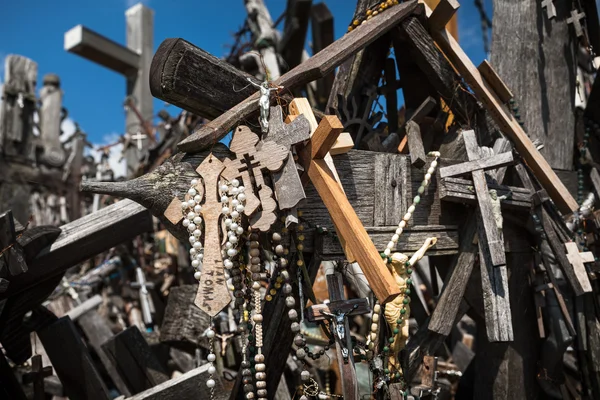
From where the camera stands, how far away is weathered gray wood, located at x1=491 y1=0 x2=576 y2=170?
4.68m

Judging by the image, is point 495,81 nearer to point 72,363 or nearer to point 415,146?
point 415,146

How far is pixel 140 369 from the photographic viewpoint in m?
4.07

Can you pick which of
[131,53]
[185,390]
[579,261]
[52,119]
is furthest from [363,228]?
[52,119]

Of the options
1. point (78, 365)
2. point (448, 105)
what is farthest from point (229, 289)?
point (448, 105)

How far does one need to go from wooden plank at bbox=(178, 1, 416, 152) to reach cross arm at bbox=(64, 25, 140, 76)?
596 centimetres

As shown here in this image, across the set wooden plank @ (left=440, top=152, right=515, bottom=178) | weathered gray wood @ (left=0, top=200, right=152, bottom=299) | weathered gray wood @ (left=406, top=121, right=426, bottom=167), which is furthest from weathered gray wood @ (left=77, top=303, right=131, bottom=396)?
wooden plank @ (left=440, top=152, right=515, bottom=178)

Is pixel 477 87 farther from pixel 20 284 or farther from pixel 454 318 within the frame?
pixel 20 284

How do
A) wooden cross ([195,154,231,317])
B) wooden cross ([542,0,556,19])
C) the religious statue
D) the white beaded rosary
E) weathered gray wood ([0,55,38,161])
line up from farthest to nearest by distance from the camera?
weathered gray wood ([0,55,38,161]) → wooden cross ([542,0,556,19]) → the white beaded rosary → the religious statue → wooden cross ([195,154,231,317])

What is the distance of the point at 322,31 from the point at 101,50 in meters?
3.51

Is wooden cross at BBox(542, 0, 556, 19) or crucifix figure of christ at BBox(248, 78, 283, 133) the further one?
wooden cross at BBox(542, 0, 556, 19)

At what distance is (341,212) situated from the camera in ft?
8.44

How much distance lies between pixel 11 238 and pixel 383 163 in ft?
7.03

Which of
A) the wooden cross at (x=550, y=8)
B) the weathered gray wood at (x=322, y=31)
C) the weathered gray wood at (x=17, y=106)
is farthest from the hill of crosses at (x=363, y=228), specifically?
the weathered gray wood at (x=17, y=106)

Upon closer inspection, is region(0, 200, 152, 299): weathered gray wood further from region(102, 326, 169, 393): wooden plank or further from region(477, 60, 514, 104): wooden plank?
region(477, 60, 514, 104): wooden plank
